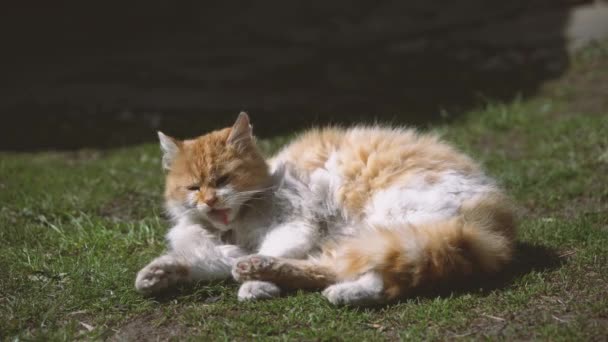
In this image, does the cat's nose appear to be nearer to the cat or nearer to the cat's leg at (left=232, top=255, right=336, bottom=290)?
the cat

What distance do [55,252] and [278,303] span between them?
1.82 metres

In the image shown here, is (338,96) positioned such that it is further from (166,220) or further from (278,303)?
(278,303)

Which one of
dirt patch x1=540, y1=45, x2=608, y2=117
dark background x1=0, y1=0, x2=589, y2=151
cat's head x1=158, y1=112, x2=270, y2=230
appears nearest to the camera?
cat's head x1=158, y1=112, x2=270, y2=230

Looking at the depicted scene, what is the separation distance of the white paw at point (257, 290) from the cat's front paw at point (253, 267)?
1.5 inches

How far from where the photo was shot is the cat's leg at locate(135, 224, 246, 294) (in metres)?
3.85

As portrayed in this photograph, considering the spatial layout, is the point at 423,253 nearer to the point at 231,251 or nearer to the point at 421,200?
the point at 421,200

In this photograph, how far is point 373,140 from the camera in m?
4.54

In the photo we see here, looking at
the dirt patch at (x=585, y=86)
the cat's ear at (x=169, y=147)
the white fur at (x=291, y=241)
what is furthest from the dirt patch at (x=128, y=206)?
the dirt patch at (x=585, y=86)

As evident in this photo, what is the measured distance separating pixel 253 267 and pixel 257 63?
23.4 ft

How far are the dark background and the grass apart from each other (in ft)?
4.27

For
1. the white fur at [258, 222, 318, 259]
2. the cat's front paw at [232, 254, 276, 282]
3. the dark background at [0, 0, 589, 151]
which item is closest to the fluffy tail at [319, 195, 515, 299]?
the white fur at [258, 222, 318, 259]

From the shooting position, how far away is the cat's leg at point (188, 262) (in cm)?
385

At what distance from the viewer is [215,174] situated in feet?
13.4

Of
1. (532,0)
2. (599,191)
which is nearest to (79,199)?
(599,191)
